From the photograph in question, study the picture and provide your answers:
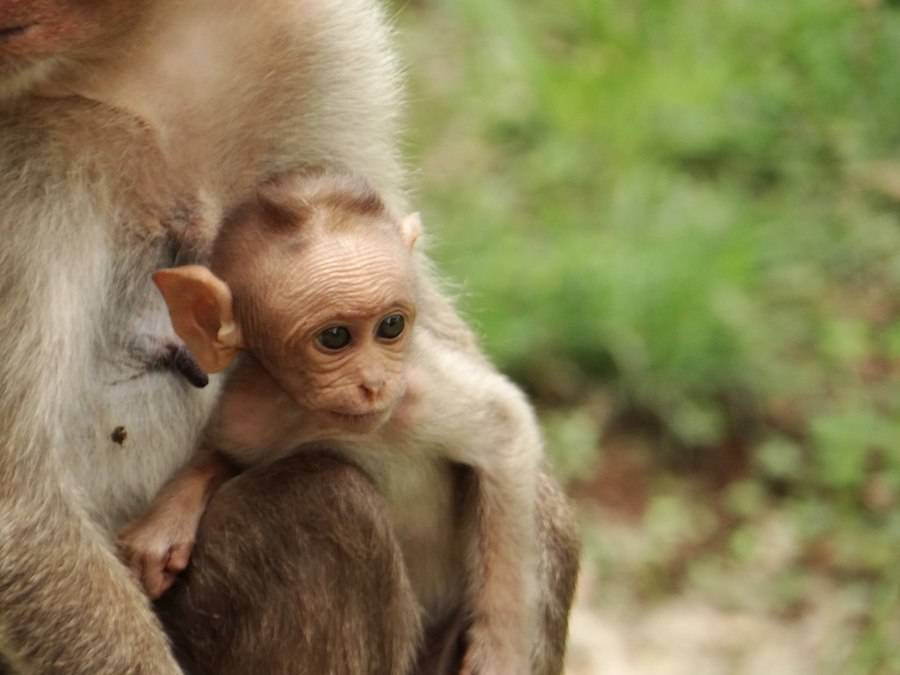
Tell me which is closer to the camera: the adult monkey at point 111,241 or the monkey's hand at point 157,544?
the adult monkey at point 111,241

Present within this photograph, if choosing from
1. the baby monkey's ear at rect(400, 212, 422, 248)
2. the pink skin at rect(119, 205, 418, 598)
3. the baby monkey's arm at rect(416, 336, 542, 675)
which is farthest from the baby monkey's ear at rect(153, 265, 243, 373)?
the baby monkey's arm at rect(416, 336, 542, 675)

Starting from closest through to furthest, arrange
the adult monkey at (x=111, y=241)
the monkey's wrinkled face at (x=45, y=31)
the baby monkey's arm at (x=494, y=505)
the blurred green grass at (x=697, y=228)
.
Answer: the monkey's wrinkled face at (x=45, y=31) < the adult monkey at (x=111, y=241) < the baby monkey's arm at (x=494, y=505) < the blurred green grass at (x=697, y=228)

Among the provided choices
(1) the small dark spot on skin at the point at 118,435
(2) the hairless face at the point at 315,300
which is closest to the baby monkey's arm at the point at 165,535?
(1) the small dark spot on skin at the point at 118,435

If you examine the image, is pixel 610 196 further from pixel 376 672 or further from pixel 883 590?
pixel 376 672

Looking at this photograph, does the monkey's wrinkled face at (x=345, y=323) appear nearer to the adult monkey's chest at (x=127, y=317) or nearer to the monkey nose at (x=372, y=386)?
the monkey nose at (x=372, y=386)

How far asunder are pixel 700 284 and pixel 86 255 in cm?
453

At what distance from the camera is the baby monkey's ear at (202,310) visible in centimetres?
387

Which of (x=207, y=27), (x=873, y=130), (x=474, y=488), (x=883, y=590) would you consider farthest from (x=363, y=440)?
(x=873, y=130)

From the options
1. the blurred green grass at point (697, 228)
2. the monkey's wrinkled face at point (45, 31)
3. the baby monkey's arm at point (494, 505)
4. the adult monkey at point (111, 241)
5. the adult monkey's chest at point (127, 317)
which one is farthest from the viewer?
the blurred green grass at point (697, 228)

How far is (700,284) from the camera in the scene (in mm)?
8156

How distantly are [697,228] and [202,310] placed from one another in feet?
16.0

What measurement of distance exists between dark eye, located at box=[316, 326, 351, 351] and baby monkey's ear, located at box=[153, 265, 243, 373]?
18cm

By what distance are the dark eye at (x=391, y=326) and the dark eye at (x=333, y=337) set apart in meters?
0.07

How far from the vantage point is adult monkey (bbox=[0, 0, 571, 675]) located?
3.85 metres
